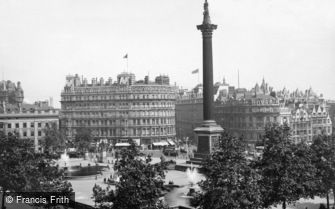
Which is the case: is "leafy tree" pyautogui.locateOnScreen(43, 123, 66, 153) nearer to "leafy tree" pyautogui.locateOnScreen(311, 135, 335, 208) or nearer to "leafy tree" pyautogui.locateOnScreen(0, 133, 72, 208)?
"leafy tree" pyautogui.locateOnScreen(0, 133, 72, 208)

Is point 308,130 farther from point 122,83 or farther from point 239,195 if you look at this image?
point 239,195

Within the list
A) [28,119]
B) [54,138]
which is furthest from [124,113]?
[54,138]

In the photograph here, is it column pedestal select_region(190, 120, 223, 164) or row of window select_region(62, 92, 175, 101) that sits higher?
row of window select_region(62, 92, 175, 101)

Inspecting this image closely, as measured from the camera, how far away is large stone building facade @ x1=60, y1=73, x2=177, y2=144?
109438 millimetres

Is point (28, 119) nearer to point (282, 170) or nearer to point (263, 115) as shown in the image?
point (263, 115)

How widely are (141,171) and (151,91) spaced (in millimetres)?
88833

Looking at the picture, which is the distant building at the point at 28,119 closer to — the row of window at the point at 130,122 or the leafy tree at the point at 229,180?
the row of window at the point at 130,122

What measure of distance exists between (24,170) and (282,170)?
57.1 feet

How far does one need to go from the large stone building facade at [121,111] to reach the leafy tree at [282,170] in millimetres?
77785

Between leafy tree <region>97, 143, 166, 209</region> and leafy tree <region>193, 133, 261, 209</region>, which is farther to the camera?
leafy tree <region>193, 133, 261, 209</region>

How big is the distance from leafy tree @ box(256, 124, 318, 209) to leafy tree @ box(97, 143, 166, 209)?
895 cm

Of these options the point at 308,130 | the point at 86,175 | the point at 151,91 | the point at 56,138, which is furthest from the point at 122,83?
the point at 86,175

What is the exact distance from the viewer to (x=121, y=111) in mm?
110875

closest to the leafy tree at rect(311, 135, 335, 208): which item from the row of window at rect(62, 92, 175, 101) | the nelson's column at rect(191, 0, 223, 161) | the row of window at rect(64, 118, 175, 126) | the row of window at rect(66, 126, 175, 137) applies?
the nelson's column at rect(191, 0, 223, 161)
